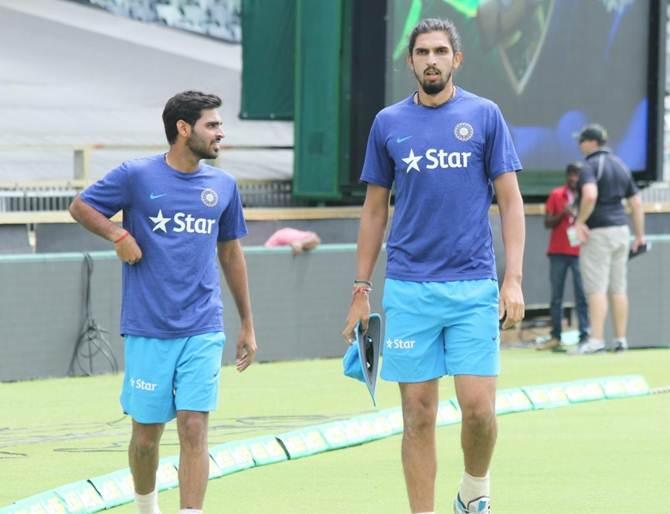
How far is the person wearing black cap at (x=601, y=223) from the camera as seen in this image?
15.8 m

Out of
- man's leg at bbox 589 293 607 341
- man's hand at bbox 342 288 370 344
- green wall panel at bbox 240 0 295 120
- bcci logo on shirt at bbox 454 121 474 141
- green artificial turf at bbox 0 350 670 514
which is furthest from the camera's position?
green wall panel at bbox 240 0 295 120

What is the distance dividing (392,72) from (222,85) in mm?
9755

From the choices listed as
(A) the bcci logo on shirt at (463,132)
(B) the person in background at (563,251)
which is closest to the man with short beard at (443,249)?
(A) the bcci logo on shirt at (463,132)

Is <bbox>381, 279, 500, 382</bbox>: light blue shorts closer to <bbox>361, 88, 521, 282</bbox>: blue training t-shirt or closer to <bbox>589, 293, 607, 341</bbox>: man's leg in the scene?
<bbox>361, 88, 521, 282</bbox>: blue training t-shirt

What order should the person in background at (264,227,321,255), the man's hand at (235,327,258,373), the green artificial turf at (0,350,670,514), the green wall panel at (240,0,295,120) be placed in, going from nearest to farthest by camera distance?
the man's hand at (235,327,258,373), the green artificial turf at (0,350,670,514), the person in background at (264,227,321,255), the green wall panel at (240,0,295,120)

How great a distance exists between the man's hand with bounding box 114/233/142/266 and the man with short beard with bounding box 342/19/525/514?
1.03m

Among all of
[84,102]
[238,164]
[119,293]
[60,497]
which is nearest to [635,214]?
[119,293]

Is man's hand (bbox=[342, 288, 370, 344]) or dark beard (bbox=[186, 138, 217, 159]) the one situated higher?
dark beard (bbox=[186, 138, 217, 159])

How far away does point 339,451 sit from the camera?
981 centimetres

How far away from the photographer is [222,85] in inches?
1063

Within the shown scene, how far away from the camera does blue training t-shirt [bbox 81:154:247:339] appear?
6.98 m

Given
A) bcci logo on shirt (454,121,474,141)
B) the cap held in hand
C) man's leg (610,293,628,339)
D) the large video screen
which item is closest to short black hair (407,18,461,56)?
bcci logo on shirt (454,121,474,141)

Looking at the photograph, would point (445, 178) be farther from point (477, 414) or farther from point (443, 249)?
point (477, 414)

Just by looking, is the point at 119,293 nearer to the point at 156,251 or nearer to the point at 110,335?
the point at 110,335
